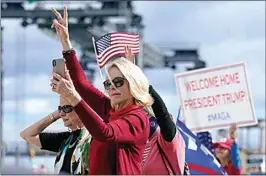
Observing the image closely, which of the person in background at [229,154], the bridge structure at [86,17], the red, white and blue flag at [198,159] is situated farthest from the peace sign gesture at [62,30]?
the bridge structure at [86,17]

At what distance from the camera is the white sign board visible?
9000 millimetres

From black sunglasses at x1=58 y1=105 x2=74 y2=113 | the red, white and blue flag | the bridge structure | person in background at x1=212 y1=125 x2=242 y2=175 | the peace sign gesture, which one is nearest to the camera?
the peace sign gesture

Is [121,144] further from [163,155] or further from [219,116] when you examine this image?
[219,116]

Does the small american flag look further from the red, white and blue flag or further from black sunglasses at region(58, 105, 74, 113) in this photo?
the red, white and blue flag

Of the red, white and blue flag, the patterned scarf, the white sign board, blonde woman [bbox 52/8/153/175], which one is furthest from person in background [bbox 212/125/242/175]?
blonde woman [bbox 52/8/153/175]

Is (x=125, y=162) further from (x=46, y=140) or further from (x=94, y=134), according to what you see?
(x=46, y=140)

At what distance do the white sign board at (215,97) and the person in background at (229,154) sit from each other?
27.1 inches

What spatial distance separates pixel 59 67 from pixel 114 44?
59.0 inches

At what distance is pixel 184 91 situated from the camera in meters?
9.30

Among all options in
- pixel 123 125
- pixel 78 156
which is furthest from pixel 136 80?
pixel 78 156

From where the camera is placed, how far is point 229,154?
7.98 meters

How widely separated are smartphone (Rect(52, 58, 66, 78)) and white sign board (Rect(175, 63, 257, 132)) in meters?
5.38

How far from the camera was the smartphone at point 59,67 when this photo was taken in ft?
11.6

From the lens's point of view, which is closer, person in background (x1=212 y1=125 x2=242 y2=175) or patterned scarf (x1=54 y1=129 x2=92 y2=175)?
patterned scarf (x1=54 y1=129 x2=92 y2=175)
